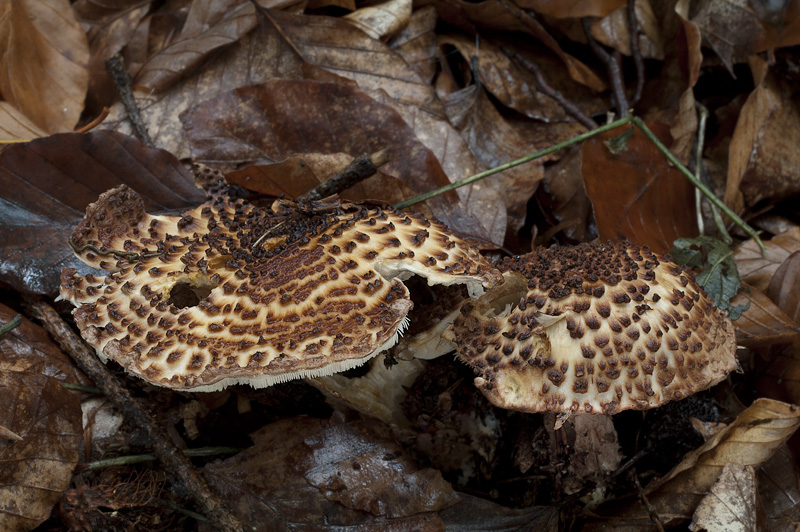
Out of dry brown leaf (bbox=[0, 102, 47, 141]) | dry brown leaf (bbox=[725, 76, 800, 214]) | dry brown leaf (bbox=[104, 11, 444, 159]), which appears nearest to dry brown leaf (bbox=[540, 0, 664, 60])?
dry brown leaf (bbox=[725, 76, 800, 214])

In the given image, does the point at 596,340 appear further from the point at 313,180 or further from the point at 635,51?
the point at 635,51

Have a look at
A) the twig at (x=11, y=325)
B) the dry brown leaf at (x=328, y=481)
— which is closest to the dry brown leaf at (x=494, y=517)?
the dry brown leaf at (x=328, y=481)

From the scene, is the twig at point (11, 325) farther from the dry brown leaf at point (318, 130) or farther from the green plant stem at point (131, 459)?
the dry brown leaf at point (318, 130)

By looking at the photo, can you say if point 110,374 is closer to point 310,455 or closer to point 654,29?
point 310,455

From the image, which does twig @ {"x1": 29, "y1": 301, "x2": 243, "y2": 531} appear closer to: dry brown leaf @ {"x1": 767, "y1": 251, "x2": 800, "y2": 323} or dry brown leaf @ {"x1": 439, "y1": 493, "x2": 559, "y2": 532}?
dry brown leaf @ {"x1": 439, "y1": 493, "x2": 559, "y2": 532}

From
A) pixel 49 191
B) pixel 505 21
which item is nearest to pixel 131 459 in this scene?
pixel 49 191
